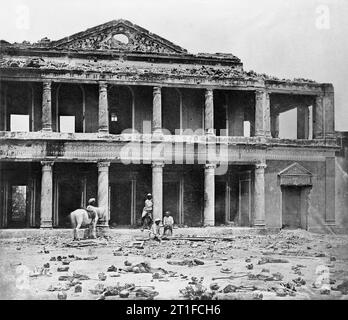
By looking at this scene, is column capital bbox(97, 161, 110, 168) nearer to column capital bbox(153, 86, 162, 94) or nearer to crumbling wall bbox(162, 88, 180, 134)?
column capital bbox(153, 86, 162, 94)

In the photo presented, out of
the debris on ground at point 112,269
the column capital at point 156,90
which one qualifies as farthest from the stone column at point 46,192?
the debris on ground at point 112,269

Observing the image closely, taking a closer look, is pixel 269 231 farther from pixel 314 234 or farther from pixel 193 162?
pixel 193 162

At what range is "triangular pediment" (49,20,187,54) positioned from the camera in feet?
83.0

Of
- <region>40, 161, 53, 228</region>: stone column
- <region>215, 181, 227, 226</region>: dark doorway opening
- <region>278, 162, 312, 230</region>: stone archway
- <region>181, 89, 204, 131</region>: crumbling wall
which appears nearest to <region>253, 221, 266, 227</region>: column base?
<region>278, 162, 312, 230</region>: stone archway

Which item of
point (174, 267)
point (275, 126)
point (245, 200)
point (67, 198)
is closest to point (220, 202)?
point (245, 200)

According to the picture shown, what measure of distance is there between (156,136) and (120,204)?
4576 mm

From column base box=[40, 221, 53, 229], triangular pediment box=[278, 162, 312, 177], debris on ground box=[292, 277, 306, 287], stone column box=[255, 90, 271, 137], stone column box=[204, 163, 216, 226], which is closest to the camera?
debris on ground box=[292, 277, 306, 287]

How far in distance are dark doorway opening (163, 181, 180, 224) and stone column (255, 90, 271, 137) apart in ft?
16.2

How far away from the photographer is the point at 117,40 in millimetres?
25828

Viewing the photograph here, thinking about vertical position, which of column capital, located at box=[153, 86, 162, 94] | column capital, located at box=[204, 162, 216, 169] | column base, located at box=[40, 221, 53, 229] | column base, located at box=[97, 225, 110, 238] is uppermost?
column capital, located at box=[153, 86, 162, 94]

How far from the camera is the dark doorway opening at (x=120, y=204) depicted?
25708mm

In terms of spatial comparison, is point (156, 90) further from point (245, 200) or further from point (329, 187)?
point (329, 187)

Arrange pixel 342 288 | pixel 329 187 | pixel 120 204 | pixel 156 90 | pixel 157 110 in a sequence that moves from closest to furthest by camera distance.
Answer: pixel 342 288 → pixel 157 110 → pixel 156 90 → pixel 329 187 → pixel 120 204
